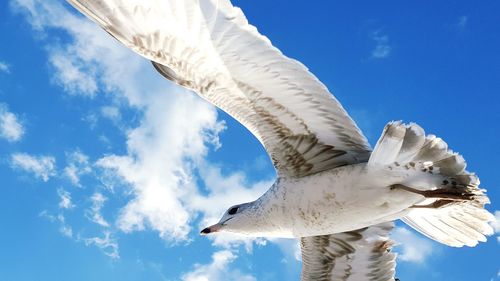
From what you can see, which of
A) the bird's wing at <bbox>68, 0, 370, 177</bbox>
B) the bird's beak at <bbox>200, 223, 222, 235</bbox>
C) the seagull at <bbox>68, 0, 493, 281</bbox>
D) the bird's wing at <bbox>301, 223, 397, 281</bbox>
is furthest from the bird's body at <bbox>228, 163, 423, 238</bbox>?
the bird's wing at <bbox>301, 223, 397, 281</bbox>

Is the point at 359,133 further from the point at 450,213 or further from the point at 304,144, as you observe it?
the point at 450,213

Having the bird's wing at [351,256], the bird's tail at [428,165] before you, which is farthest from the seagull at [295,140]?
the bird's wing at [351,256]

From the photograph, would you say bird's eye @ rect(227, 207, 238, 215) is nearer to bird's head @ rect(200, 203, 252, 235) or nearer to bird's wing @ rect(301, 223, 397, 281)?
bird's head @ rect(200, 203, 252, 235)

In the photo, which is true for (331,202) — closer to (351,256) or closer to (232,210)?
(232,210)

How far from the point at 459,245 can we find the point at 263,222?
7.70 feet

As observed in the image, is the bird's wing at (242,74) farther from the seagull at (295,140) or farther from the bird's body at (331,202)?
the bird's body at (331,202)

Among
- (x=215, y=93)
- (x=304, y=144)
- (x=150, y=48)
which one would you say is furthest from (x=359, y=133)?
(x=150, y=48)

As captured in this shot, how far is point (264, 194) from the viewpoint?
773cm

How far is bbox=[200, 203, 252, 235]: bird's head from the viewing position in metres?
7.75

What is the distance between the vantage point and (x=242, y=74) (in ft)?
22.8

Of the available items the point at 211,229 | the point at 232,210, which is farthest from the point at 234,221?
the point at 211,229

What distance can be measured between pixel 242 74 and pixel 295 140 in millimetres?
1031

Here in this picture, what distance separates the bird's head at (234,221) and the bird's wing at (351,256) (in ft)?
3.16

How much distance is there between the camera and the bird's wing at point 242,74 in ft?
21.7
